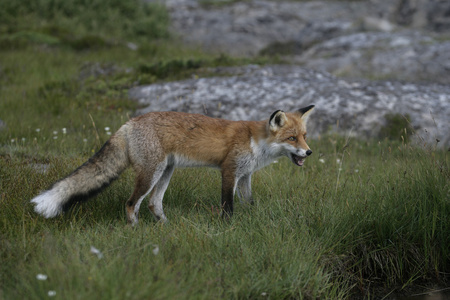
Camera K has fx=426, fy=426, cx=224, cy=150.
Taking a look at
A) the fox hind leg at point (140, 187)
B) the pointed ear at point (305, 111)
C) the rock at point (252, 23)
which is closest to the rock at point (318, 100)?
the pointed ear at point (305, 111)

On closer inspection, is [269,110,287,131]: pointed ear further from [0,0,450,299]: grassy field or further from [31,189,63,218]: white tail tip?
[31,189,63,218]: white tail tip

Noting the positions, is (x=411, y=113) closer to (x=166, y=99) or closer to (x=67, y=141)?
(x=166, y=99)

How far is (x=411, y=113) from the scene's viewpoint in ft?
27.6

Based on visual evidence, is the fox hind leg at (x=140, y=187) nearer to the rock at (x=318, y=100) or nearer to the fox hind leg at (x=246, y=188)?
the fox hind leg at (x=246, y=188)

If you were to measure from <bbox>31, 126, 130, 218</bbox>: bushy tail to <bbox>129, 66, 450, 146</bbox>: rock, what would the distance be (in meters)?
3.56

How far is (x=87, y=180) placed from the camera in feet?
14.6

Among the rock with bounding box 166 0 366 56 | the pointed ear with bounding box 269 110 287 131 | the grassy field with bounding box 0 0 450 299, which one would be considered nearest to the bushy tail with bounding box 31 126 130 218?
the grassy field with bounding box 0 0 450 299

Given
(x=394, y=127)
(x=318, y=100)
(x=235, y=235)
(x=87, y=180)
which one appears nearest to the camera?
(x=235, y=235)

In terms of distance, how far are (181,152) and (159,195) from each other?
613 millimetres

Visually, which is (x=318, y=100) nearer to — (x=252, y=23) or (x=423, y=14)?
(x=423, y=14)

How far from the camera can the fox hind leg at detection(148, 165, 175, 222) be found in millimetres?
5020

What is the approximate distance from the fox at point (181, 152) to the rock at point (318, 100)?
3.20m

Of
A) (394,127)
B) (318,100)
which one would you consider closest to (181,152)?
(318,100)

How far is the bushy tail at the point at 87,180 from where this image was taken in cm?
413
